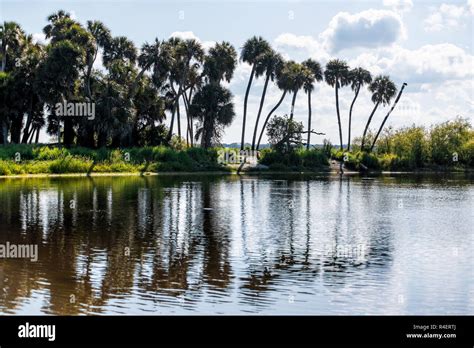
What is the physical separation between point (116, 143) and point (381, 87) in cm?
5286

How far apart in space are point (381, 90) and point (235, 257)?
99.6m

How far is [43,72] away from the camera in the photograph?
2972 inches

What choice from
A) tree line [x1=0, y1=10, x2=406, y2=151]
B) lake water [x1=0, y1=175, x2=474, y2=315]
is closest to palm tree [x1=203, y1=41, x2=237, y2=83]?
tree line [x1=0, y1=10, x2=406, y2=151]

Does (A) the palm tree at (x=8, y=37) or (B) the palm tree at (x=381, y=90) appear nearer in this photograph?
(A) the palm tree at (x=8, y=37)

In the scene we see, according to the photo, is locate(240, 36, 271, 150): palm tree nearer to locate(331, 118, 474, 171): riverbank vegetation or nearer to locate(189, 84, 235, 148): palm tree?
locate(189, 84, 235, 148): palm tree

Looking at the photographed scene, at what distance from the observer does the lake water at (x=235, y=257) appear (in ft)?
58.4

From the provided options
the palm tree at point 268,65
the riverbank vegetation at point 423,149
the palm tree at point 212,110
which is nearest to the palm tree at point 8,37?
the palm tree at point 212,110

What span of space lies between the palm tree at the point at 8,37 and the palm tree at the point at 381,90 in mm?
59985

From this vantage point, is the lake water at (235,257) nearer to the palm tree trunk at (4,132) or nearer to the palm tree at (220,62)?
the palm tree trunk at (4,132)

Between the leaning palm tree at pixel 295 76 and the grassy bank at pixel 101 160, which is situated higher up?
the leaning palm tree at pixel 295 76
